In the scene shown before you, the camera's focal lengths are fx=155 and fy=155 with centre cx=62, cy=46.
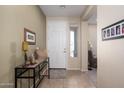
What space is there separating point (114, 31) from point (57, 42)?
15.9 feet

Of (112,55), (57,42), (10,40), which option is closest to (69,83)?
(112,55)

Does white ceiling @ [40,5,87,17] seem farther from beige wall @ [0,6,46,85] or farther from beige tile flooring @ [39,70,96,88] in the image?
beige tile flooring @ [39,70,96,88]

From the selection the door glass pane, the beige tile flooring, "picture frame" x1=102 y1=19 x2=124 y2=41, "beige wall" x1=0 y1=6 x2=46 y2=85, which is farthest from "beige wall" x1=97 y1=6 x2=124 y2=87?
the door glass pane

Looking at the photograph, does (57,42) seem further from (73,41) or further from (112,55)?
(112,55)

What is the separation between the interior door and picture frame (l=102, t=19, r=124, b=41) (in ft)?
13.8

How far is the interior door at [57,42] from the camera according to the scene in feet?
23.9

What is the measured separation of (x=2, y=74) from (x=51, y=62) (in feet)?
15.9

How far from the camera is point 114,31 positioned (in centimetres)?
260

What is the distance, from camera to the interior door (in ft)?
23.9

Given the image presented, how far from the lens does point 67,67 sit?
7.30 meters

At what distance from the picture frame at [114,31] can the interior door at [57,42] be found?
4.21 meters

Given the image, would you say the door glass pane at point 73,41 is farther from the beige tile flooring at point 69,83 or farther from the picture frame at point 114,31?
the picture frame at point 114,31

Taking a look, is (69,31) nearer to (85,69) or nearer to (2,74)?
(85,69)

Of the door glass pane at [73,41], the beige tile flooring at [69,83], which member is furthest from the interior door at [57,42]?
the beige tile flooring at [69,83]
